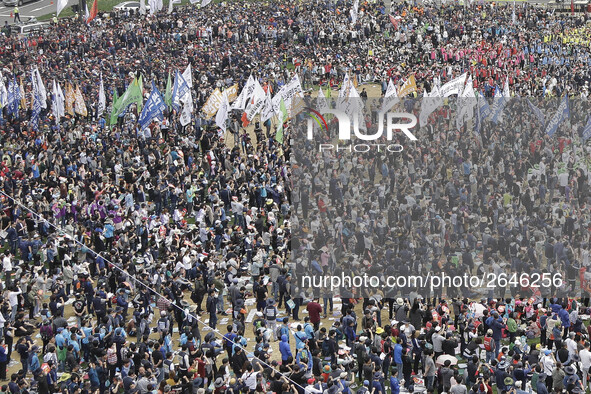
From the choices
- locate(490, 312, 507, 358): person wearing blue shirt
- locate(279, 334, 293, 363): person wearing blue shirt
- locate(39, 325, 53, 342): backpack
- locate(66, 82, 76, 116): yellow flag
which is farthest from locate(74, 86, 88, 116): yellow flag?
locate(490, 312, 507, 358): person wearing blue shirt

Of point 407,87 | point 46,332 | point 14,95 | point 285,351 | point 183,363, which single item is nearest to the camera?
point 183,363

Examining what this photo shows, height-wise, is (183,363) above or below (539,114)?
below

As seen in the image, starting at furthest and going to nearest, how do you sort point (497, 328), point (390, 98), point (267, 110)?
1. point (390, 98)
2. point (267, 110)
3. point (497, 328)

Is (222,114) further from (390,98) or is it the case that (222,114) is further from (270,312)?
(270,312)

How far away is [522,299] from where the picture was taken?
26.3 metres

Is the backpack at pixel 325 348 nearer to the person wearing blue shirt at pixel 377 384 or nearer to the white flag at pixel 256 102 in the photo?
the person wearing blue shirt at pixel 377 384

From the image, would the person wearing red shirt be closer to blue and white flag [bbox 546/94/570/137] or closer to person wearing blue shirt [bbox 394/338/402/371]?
person wearing blue shirt [bbox 394/338/402/371]

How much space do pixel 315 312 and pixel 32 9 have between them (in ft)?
181

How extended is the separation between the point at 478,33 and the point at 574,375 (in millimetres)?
42644

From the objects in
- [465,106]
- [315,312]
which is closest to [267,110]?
[465,106]

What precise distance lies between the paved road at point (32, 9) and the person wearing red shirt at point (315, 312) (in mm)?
50665

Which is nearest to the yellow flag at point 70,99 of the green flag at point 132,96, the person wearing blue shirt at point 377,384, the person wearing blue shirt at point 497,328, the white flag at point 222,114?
the green flag at point 132,96

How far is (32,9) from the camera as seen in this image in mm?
74750

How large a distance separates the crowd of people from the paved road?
22238mm
